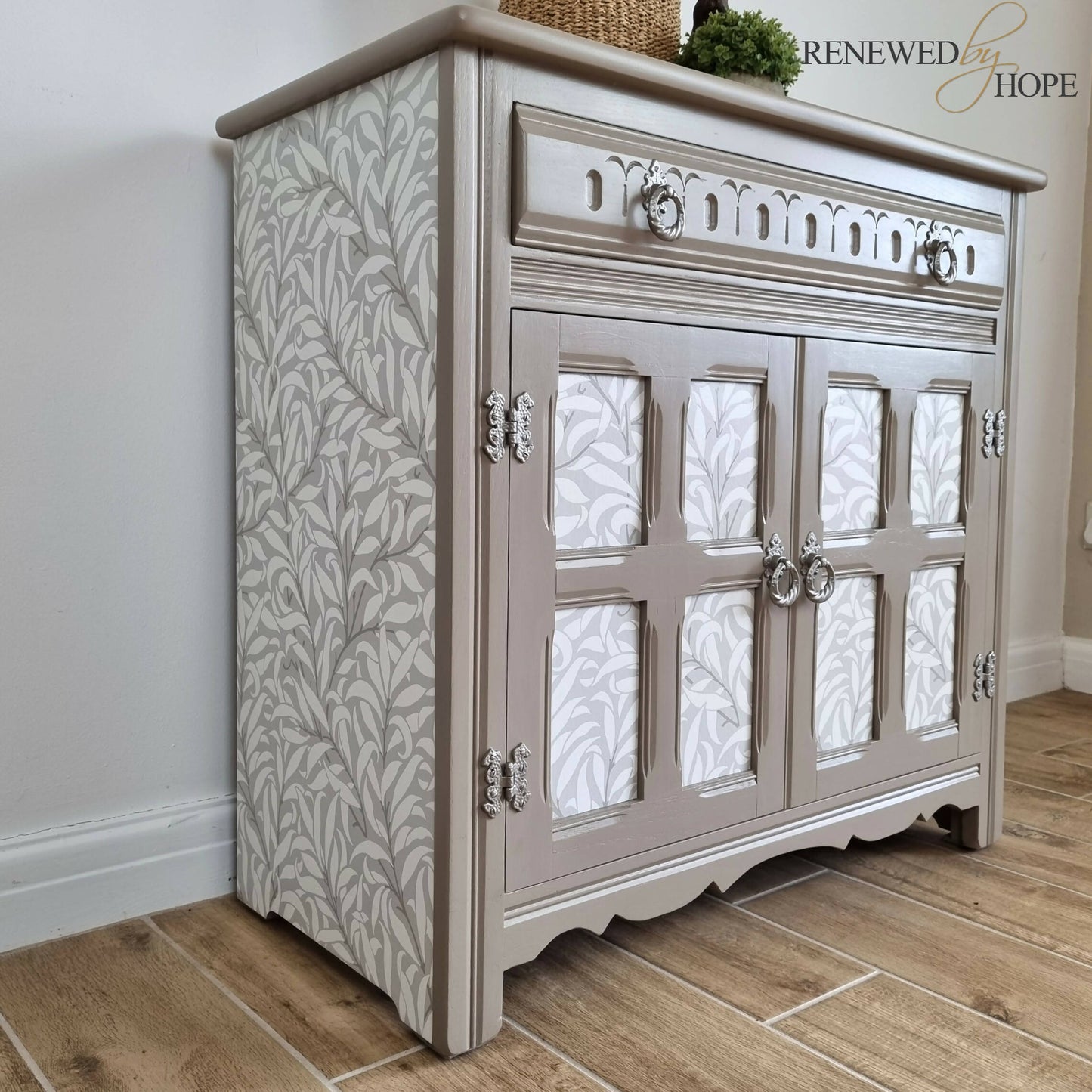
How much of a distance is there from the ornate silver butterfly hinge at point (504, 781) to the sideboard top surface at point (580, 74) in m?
0.67

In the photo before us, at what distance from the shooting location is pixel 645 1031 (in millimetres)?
1139

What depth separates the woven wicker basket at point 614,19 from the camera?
1376 mm

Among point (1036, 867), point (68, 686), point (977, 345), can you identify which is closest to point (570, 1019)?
point (68, 686)

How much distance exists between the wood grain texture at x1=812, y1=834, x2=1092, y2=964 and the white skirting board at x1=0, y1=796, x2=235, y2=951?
2.83 ft

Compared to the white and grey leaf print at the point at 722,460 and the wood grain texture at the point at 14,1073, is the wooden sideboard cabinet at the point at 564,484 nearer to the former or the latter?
the white and grey leaf print at the point at 722,460

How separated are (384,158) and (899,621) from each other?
916 mm

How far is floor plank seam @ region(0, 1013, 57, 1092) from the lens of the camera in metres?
1.04

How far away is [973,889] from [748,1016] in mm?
519

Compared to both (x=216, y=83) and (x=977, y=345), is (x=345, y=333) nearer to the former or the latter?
(x=216, y=83)

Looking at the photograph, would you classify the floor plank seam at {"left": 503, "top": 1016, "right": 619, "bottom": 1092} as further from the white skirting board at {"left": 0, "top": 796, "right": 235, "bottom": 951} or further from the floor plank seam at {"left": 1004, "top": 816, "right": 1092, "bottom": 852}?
the floor plank seam at {"left": 1004, "top": 816, "right": 1092, "bottom": 852}

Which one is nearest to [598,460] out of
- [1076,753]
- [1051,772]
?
[1051,772]

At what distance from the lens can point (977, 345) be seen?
1610 mm

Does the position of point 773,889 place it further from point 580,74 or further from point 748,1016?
point 580,74

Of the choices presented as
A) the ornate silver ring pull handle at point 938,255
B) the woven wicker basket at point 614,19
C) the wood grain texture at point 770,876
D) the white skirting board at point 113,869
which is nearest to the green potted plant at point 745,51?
the woven wicker basket at point 614,19
